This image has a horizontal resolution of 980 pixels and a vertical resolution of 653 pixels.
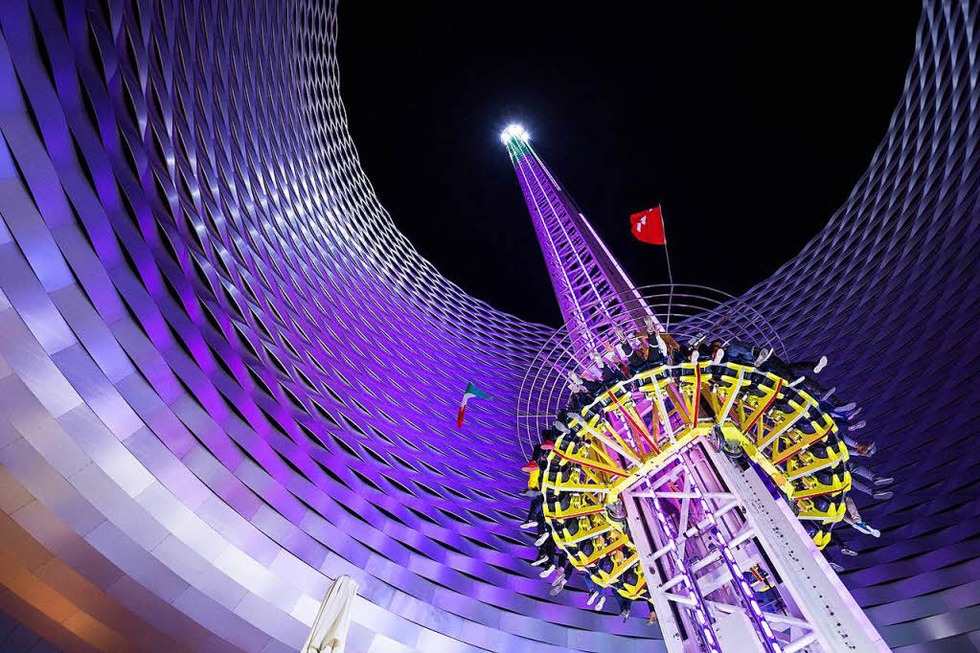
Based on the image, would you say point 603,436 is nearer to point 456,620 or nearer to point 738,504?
point 738,504

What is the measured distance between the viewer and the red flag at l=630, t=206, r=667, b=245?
55.0 ft

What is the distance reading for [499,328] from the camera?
108ft

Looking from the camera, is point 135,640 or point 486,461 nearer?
point 135,640

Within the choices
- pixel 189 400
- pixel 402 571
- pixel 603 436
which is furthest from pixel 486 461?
pixel 189 400

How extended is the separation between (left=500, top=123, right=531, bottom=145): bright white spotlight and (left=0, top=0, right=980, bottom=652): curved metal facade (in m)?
18.5

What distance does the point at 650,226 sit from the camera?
1697 centimetres

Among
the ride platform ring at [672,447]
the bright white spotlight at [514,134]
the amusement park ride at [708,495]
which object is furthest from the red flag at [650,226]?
the bright white spotlight at [514,134]

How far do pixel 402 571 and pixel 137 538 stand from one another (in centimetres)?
813

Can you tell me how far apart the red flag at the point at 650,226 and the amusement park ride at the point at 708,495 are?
9.09 feet

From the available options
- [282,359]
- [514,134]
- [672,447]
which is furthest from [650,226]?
[514,134]

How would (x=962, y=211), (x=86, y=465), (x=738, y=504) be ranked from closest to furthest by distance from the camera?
1. (x=738, y=504)
2. (x=86, y=465)
3. (x=962, y=211)

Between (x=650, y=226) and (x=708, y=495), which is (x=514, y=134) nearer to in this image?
(x=650, y=226)

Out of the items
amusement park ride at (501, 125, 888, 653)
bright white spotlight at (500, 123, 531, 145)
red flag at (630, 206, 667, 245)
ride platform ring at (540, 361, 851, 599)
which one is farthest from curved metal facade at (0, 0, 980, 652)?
bright white spotlight at (500, 123, 531, 145)

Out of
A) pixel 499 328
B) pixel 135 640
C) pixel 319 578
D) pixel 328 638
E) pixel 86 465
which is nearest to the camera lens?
pixel 328 638
